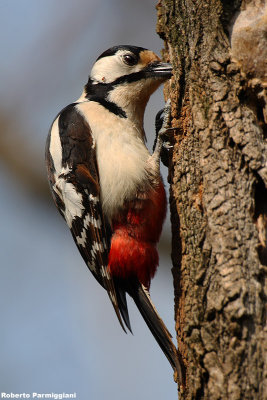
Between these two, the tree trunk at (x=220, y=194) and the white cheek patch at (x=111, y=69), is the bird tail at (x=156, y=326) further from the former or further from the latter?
the white cheek patch at (x=111, y=69)

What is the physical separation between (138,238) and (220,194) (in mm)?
942

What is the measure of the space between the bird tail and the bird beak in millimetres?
1318

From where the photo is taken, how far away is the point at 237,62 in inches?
103

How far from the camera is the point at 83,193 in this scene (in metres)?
3.31

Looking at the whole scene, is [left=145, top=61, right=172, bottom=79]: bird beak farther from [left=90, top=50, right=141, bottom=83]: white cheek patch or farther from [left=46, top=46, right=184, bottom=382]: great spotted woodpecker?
[left=90, top=50, right=141, bottom=83]: white cheek patch

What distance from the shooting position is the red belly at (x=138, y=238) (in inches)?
129

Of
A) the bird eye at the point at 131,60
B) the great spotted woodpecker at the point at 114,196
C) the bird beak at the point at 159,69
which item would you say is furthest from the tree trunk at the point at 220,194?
the bird eye at the point at 131,60

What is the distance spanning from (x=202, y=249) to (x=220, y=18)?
1198 mm

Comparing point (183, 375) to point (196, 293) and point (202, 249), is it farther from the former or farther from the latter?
point (202, 249)

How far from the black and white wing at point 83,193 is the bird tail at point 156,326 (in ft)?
0.51

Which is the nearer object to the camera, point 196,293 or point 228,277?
point 228,277

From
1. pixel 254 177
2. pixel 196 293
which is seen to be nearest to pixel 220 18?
pixel 254 177

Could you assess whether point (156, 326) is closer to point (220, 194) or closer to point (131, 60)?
point (220, 194)

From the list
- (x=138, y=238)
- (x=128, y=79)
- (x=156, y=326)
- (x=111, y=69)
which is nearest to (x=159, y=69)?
(x=128, y=79)
